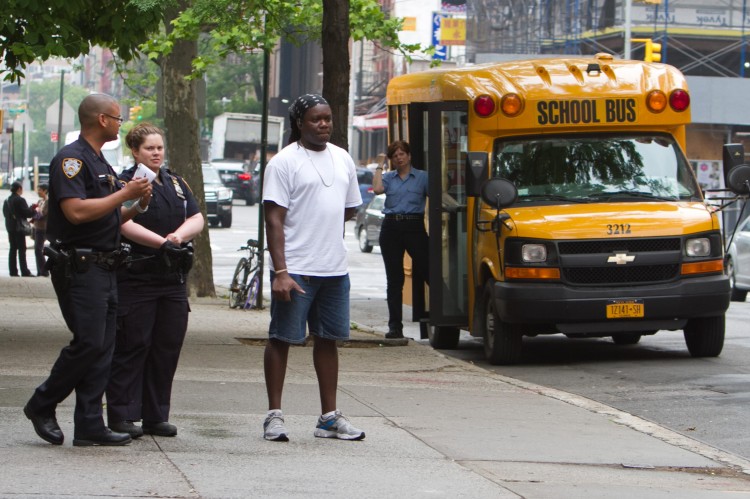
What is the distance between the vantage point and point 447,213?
44.6ft

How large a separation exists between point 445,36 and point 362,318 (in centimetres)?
4337

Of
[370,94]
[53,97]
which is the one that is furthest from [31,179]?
[53,97]

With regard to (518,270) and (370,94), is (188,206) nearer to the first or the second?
(518,270)

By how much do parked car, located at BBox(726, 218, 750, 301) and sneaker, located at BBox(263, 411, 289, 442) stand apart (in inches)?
647

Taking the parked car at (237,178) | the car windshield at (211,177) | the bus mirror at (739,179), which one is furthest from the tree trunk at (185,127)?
the parked car at (237,178)

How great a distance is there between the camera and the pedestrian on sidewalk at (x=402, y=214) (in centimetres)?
1392

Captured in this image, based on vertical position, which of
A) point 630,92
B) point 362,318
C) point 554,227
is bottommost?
point 362,318

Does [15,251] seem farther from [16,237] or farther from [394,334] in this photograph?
[394,334]

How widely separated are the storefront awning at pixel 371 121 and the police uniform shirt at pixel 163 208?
57.2 meters

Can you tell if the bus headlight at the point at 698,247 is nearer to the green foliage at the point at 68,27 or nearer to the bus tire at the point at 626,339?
the bus tire at the point at 626,339

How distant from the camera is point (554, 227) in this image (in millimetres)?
12227

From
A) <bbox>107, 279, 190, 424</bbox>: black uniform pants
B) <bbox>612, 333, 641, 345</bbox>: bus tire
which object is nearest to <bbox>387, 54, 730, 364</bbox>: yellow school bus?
<bbox>612, 333, 641, 345</bbox>: bus tire

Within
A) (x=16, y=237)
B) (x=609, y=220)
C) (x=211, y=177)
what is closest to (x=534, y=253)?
(x=609, y=220)

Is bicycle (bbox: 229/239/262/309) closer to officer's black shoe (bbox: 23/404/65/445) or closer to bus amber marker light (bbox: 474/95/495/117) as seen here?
bus amber marker light (bbox: 474/95/495/117)
